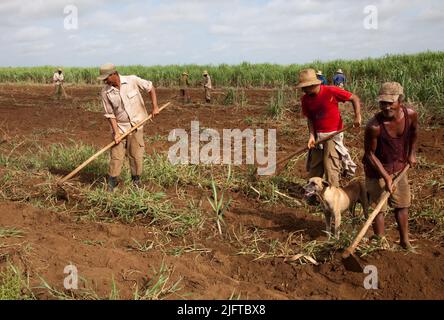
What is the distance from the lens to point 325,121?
15.1 ft

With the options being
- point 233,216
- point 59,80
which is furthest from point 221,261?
point 59,80

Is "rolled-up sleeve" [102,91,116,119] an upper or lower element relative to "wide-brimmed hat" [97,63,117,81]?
lower

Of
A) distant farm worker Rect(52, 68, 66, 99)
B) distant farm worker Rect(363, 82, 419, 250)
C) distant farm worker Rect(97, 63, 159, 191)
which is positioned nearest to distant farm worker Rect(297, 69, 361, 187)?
distant farm worker Rect(363, 82, 419, 250)

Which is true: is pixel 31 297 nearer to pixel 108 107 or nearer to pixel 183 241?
pixel 183 241

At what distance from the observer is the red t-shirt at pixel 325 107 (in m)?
4.51

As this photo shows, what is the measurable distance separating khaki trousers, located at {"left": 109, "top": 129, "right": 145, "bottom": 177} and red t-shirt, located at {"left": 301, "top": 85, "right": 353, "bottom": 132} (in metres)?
2.01

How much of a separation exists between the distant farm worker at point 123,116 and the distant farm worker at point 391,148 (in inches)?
106

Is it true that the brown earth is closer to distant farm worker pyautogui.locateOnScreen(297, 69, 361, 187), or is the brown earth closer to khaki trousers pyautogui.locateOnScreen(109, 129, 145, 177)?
distant farm worker pyautogui.locateOnScreen(297, 69, 361, 187)

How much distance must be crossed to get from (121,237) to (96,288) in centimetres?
123

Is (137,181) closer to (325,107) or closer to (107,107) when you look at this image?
(107,107)

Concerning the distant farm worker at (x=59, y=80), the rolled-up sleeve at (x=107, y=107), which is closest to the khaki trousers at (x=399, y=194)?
the rolled-up sleeve at (x=107, y=107)

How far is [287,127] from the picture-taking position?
30.3 ft

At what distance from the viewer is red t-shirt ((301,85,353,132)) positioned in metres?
4.51

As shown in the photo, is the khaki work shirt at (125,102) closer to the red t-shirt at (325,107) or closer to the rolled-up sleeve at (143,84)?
the rolled-up sleeve at (143,84)
